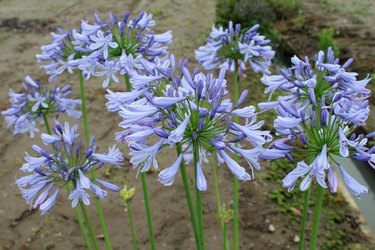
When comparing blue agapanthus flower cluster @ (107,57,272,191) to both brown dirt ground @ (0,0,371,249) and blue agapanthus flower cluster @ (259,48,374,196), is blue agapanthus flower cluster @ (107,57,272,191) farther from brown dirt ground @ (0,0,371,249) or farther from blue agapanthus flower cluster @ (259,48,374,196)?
brown dirt ground @ (0,0,371,249)

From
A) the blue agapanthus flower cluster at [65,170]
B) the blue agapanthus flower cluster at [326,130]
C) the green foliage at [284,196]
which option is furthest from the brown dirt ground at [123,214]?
the blue agapanthus flower cluster at [326,130]

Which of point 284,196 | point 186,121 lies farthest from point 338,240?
point 186,121

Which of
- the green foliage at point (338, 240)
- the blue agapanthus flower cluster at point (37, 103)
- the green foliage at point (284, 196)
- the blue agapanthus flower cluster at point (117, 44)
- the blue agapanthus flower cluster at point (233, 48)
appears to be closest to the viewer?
the blue agapanthus flower cluster at point (117, 44)

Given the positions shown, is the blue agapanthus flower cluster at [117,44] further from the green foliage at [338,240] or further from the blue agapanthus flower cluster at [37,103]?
the green foliage at [338,240]

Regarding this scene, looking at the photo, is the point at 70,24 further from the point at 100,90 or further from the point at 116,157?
the point at 116,157

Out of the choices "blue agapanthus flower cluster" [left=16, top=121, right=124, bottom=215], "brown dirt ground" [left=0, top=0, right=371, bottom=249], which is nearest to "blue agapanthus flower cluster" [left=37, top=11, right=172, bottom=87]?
"blue agapanthus flower cluster" [left=16, top=121, right=124, bottom=215]

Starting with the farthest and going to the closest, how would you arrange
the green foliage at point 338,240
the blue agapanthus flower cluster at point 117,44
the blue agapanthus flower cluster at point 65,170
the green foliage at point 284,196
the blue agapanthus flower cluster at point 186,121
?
1. the green foliage at point 284,196
2. the green foliage at point 338,240
3. the blue agapanthus flower cluster at point 117,44
4. the blue agapanthus flower cluster at point 65,170
5. the blue agapanthus flower cluster at point 186,121

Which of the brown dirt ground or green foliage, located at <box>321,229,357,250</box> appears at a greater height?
green foliage, located at <box>321,229,357,250</box>

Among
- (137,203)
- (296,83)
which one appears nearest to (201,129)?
(296,83)

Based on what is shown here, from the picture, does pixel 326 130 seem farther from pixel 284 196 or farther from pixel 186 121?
pixel 284 196
